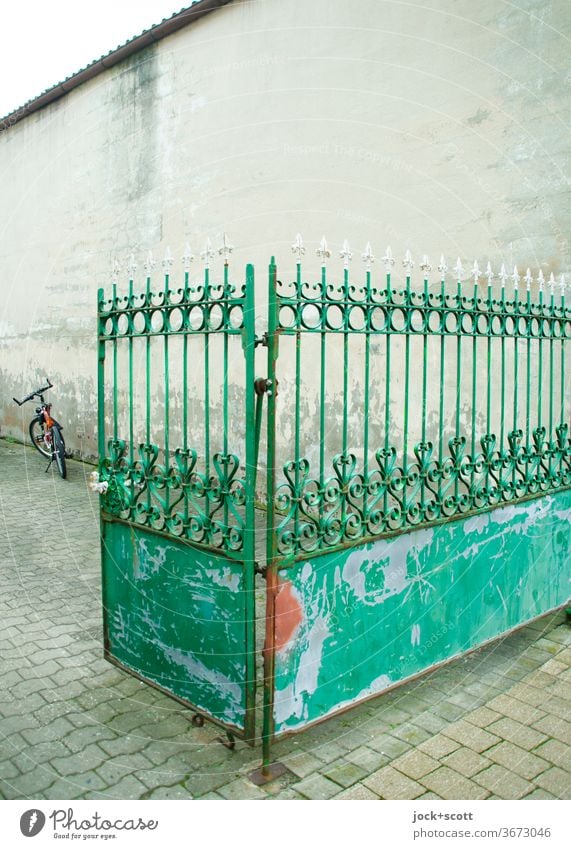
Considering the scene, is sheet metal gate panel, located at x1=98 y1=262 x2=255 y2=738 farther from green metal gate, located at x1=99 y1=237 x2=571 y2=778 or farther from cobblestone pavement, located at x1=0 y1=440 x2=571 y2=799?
cobblestone pavement, located at x1=0 y1=440 x2=571 y2=799

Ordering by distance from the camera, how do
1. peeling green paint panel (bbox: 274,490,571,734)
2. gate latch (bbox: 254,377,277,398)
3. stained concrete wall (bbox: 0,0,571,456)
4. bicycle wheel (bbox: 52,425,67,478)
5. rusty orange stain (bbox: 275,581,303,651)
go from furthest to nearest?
bicycle wheel (bbox: 52,425,67,478)
stained concrete wall (bbox: 0,0,571,456)
peeling green paint panel (bbox: 274,490,571,734)
rusty orange stain (bbox: 275,581,303,651)
gate latch (bbox: 254,377,277,398)

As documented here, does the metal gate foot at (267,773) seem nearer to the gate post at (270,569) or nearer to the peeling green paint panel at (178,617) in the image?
the gate post at (270,569)

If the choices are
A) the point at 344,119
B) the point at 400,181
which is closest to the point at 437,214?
the point at 400,181

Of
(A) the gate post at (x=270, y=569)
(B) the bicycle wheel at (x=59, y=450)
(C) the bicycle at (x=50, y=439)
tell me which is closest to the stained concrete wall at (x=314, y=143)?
(C) the bicycle at (x=50, y=439)

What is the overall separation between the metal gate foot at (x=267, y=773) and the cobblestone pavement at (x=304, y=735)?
0.13ft

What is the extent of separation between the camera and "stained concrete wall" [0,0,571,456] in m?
6.08

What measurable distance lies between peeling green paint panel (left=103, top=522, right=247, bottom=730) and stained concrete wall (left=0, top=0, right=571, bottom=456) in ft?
13.6

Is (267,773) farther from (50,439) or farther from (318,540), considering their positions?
(50,439)

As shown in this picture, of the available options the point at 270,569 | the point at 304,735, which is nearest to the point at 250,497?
the point at 270,569

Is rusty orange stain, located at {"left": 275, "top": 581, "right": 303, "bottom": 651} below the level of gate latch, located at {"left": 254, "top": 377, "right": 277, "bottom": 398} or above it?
below

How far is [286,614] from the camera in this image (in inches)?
132

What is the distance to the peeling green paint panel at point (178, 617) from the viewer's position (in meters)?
3.49

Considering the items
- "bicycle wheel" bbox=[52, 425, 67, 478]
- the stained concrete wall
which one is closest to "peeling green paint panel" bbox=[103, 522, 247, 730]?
the stained concrete wall

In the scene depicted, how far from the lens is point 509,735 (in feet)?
11.9
